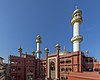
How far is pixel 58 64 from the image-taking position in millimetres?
41031

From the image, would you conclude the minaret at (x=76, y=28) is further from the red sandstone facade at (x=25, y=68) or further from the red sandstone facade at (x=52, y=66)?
the red sandstone facade at (x=25, y=68)

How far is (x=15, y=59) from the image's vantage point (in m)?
46.3

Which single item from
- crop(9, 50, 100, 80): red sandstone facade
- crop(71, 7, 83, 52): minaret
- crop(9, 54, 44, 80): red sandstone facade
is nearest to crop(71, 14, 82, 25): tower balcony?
crop(71, 7, 83, 52): minaret

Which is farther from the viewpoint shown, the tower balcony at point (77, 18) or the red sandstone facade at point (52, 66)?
the tower balcony at point (77, 18)

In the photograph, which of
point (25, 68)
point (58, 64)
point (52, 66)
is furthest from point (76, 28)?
point (25, 68)

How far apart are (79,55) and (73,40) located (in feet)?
23.8

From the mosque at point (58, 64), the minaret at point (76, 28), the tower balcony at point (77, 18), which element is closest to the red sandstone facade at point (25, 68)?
the mosque at point (58, 64)

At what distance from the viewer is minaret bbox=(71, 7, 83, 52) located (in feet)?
136

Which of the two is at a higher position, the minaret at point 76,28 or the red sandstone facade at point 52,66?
the minaret at point 76,28

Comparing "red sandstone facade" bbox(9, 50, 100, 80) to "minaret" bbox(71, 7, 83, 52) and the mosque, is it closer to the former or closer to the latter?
the mosque

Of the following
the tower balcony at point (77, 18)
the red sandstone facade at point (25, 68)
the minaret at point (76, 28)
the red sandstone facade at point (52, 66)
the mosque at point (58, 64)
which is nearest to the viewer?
the red sandstone facade at point (52, 66)

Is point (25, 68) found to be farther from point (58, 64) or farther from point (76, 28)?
point (76, 28)

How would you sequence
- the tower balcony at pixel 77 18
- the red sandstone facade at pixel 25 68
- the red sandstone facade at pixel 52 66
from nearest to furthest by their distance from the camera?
the red sandstone facade at pixel 52 66 < the tower balcony at pixel 77 18 < the red sandstone facade at pixel 25 68

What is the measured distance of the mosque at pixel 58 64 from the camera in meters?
38.9
